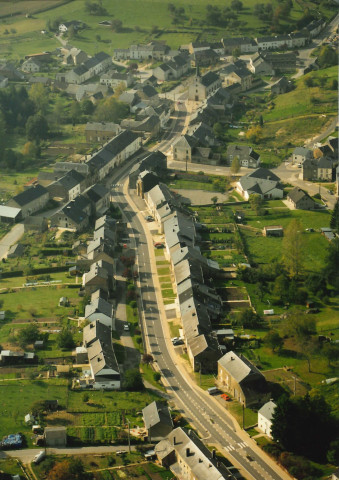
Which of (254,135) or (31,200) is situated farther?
(254,135)

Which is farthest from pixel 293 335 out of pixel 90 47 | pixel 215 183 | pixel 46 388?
pixel 90 47

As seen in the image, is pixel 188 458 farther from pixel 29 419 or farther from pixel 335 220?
pixel 335 220

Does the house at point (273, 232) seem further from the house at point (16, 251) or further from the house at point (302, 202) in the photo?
the house at point (16, 251)

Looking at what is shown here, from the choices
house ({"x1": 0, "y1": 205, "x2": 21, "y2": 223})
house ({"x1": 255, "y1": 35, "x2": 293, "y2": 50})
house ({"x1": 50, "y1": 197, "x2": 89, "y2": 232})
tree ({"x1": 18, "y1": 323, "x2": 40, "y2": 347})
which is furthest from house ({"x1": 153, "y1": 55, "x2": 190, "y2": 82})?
tree ({"x1": 18, "y1": 323, "x2": 40, "y2": 347})

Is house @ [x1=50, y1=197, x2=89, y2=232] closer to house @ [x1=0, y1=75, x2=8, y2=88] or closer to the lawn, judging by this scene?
the lawn

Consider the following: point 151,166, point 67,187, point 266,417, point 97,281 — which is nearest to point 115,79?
point 151,166

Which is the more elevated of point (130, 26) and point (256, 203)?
point (130, 26)
